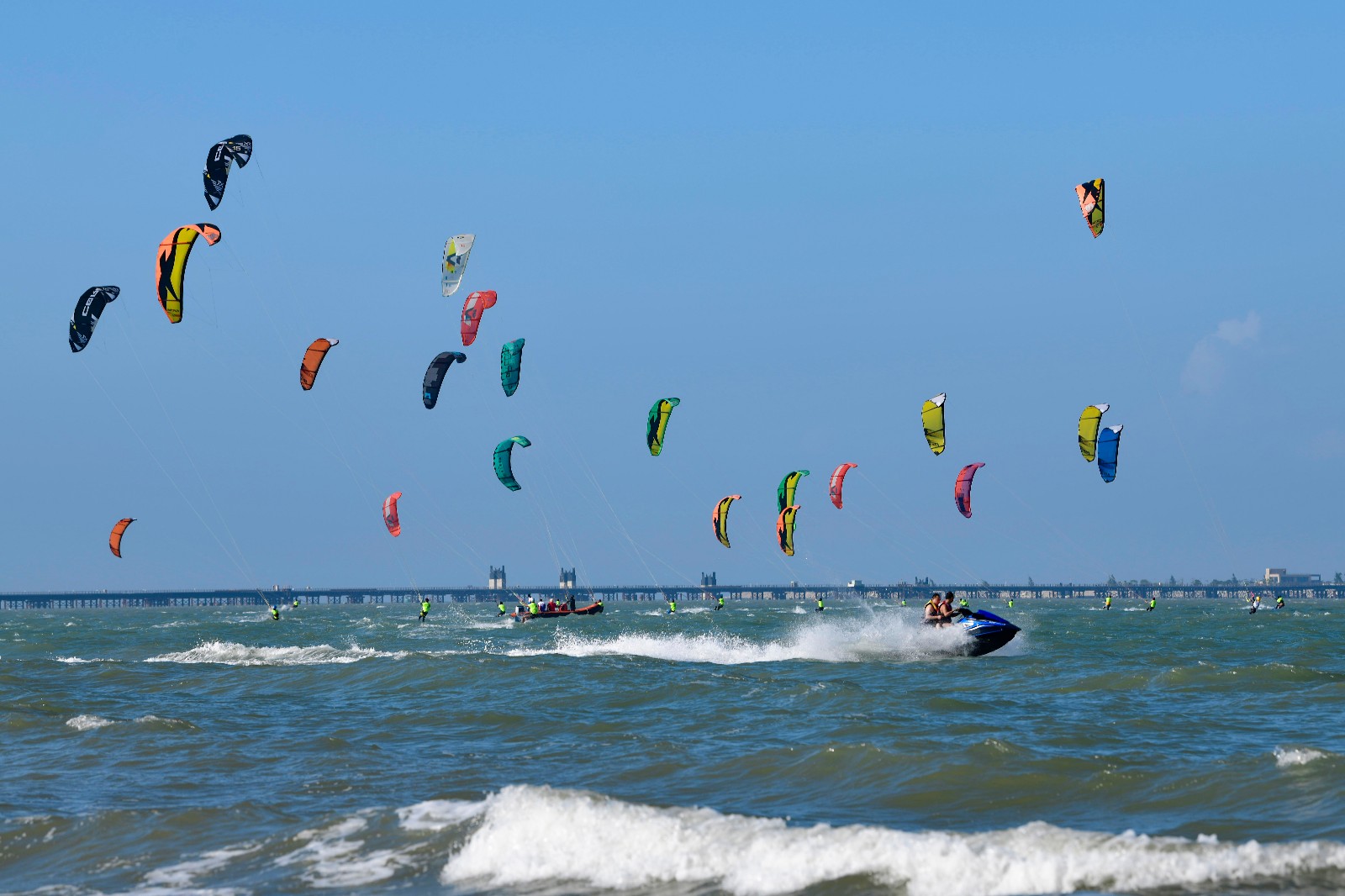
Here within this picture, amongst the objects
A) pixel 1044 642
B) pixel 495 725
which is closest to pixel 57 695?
pixel 495 725

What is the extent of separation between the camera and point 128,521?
168ft

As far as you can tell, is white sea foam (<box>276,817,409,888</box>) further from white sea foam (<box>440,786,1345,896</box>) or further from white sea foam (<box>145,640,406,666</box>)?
white sea foam (<box>145,640,406,666</box>)

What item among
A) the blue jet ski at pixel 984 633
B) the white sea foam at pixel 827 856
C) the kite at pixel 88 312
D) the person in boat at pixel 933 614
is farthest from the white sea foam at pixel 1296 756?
the kite at pixel 88 312

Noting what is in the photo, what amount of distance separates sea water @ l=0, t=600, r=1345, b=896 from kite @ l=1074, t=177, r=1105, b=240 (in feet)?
40.2

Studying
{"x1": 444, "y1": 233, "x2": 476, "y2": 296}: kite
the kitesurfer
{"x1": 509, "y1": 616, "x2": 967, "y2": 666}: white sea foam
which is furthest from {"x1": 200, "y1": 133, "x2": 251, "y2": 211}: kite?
the kitesurfer

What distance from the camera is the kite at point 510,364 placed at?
118 feet

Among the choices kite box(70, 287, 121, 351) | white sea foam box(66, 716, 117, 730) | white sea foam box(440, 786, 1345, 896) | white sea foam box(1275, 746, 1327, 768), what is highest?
kite box(70, 287, 121, 351)

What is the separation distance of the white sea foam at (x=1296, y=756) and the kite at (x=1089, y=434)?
86.2 ft

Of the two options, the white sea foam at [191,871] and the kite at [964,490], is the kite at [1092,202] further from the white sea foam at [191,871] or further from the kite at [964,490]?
the white sea foam at [191,871]

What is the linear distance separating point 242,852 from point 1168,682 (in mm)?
16203

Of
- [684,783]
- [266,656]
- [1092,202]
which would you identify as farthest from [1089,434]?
[684,783]

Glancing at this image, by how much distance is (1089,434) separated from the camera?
3875 centimetres

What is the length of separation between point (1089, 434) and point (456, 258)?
61.0 ft

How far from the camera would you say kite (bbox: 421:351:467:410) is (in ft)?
118
